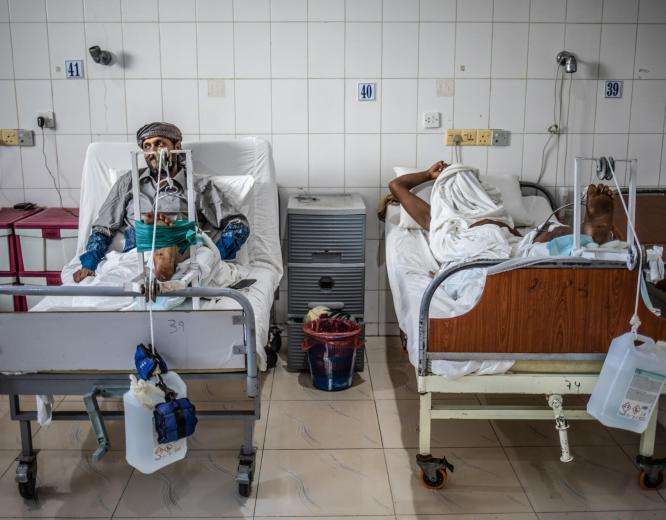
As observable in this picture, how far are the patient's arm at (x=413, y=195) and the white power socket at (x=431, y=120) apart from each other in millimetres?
360

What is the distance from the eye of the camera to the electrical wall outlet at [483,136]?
3.81 meters

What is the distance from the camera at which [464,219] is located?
3023mm

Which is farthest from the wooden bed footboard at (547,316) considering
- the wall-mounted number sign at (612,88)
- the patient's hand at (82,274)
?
the wall-mounted number sign at (612,88)

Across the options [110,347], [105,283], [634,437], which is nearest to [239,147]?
[105,283]

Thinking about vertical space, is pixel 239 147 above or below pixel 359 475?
above

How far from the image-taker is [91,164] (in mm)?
3318

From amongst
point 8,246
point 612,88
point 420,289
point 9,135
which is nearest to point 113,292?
point 420,289

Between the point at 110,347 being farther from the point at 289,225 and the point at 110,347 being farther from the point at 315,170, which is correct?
the point at 315,170

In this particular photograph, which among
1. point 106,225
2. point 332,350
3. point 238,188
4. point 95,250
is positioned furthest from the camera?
point 238,188

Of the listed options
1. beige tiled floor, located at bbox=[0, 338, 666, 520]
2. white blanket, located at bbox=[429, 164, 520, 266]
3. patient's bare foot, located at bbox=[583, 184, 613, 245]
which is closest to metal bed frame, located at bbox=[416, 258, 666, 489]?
beige tiled floor, located at bbox=[0, 338, 666, 520]

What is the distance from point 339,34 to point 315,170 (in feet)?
2.56

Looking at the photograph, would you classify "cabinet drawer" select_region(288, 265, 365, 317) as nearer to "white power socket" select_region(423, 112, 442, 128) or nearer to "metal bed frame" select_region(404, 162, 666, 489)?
"white power socket" select_region(423, 112, 442, 128)

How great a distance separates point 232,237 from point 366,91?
53.4 inches

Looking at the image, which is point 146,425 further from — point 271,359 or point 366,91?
point 366,91
